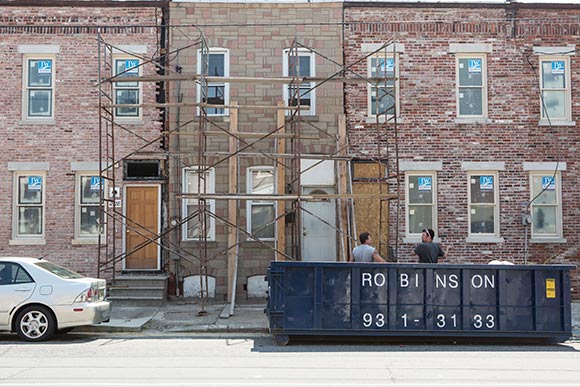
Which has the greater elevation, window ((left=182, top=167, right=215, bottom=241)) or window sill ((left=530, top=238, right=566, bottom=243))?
window ((left=182, top=167, right=215, bottom=241))

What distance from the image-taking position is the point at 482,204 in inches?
673

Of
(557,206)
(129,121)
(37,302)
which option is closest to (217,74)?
(129,121)

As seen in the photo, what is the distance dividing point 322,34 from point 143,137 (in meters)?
5.16

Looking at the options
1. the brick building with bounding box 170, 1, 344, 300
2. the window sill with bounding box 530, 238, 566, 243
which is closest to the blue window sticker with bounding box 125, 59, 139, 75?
the brick building with bounding box 170, 1, 344, 300

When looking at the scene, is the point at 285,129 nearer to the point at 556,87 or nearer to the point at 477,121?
the point at 477,121

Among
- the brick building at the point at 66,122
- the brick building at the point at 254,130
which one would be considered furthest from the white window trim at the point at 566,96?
the brick building at the point at 66,122

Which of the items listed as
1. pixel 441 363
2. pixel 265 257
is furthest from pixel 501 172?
pixel 441 363

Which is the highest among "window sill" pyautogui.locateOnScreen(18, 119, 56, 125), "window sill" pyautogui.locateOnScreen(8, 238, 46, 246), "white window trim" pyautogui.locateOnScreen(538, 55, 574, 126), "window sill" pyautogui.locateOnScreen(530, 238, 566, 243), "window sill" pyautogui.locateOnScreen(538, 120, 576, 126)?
"white window trim" pyautogui.locateOnScreen(538, 55, 574, 126)

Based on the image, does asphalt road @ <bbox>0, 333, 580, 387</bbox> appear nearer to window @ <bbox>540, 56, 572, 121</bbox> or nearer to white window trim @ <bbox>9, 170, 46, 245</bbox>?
white window trim @ <bbox>9, 170, 46, 245</bbox>

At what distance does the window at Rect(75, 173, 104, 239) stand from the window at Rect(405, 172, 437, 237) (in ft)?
25.4

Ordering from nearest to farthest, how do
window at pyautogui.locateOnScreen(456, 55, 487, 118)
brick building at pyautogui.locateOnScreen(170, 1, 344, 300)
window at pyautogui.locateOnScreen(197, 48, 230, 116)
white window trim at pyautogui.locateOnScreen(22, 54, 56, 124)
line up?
brick building at pyautogui.locateOnScreen(170, 1, 344, 300)
white window trim at pyautogui.locateOnScreen(22, 54, 56, 124)
window at pyautogui.locateOnScreen(197, 48, 230, 116)
window at pyautogui.locateOnScreen(456, 55, 487, 118)

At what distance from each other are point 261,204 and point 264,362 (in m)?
7.66

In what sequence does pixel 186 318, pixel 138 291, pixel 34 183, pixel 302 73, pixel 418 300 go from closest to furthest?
pixel 418 300
pixel 186 318
pixel 138 291
pixel 34 183
pixel 302 73

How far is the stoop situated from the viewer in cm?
1577
